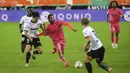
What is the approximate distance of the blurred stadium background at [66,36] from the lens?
16.7m

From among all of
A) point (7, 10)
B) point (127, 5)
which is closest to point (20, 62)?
point (7, 10)

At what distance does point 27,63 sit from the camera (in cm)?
1672

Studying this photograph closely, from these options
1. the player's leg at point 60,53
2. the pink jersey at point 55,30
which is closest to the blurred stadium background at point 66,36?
the player's leg at point 60,53

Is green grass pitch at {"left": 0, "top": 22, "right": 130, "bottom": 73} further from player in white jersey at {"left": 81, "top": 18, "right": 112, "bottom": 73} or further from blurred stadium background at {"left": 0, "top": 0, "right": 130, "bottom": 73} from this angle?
player in white jersey at {"left": 81, "top": 18, "right": 112, "bottom": 73}

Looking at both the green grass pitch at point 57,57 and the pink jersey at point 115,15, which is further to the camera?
the pink jersey at point 115,15

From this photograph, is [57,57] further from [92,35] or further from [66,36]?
[66,36]

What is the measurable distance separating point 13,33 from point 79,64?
15.2 m

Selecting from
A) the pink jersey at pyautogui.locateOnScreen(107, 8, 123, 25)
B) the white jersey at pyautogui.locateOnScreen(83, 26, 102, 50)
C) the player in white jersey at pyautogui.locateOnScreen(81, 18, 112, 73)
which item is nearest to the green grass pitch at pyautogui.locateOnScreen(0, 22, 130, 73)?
the pink jersey at pyautogui.locateOnScreen(107, 8, 123, 25)

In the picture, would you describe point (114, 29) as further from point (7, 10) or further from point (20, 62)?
point (7, 10)

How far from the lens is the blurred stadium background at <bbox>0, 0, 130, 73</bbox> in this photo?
1667 centimetres

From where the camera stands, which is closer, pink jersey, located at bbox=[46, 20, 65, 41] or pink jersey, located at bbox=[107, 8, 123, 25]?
pink jersey, located at bbox=[46, 20, 65, 41]

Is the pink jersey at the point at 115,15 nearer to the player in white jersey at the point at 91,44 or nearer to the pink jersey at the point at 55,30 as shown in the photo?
the pink jersey at the point at 55,30

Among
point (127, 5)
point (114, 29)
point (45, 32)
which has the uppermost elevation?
point (45, 32)

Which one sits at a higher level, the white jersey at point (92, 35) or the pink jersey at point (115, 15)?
the white jersey at point (92, 35)
